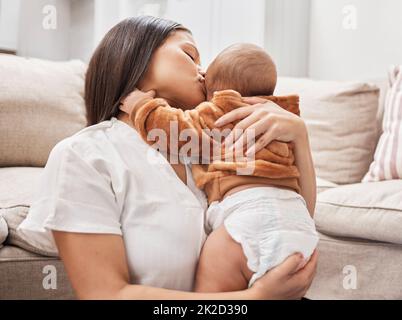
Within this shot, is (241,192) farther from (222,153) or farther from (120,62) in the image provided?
(120,62)

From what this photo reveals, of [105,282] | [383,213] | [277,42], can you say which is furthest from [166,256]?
[277,42]

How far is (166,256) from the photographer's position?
2.99 feet

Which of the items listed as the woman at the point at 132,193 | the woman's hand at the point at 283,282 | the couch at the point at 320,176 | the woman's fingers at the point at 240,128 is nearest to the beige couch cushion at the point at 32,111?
the couch at the point at 320,176

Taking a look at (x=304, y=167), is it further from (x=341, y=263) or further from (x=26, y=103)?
(x=26, y=103)

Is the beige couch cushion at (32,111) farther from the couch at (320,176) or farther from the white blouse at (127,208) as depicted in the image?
the white blouse at (127,208)

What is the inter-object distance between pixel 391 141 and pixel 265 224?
4.33 ft

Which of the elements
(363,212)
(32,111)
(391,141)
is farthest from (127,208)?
(391,141)

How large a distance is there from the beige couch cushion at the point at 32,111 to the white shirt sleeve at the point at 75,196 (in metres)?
0.98

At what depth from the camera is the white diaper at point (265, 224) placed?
2.93 ft

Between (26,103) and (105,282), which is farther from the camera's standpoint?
(26,103)

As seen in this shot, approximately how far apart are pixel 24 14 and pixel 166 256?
1.80 meters

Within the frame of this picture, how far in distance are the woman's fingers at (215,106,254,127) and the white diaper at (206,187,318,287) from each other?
136 mm

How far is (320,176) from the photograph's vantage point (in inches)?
88.5
